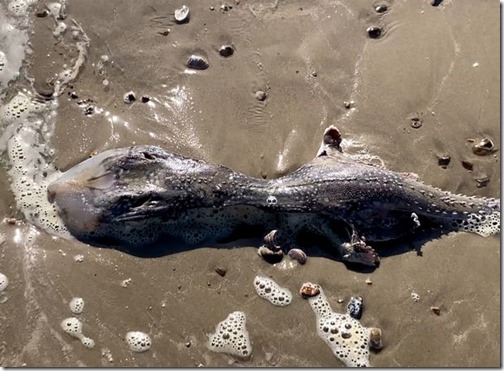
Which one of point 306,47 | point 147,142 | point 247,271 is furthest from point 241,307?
point 306,47

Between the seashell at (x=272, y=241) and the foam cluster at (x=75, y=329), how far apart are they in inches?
90.9

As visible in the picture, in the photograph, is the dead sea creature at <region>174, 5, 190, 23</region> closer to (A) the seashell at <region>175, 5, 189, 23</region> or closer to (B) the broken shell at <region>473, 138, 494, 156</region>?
(A) the seashell at <region>175, 5, 189, 23</region>

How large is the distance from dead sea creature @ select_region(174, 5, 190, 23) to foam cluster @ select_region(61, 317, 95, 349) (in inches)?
177

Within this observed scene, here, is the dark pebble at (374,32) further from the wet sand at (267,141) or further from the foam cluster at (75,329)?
the foam cluster at (75,329)

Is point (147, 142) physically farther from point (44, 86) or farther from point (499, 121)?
point (499, 121)

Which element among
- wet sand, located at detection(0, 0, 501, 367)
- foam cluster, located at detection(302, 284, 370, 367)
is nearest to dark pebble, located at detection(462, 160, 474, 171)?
wet sand, located at detection(0, 0, 501, 367)

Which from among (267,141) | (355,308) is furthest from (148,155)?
(355,308)

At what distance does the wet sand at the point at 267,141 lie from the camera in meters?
6.38

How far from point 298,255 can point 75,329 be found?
273 centimetres

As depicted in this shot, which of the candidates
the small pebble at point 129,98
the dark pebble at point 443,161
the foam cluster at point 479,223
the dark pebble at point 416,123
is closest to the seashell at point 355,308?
the foam cluster at point 479,223

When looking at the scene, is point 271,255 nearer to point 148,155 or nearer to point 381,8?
point 148,155

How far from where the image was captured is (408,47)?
8086mm

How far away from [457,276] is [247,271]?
8.30 feet

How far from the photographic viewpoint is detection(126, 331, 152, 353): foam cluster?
20.7 ft
